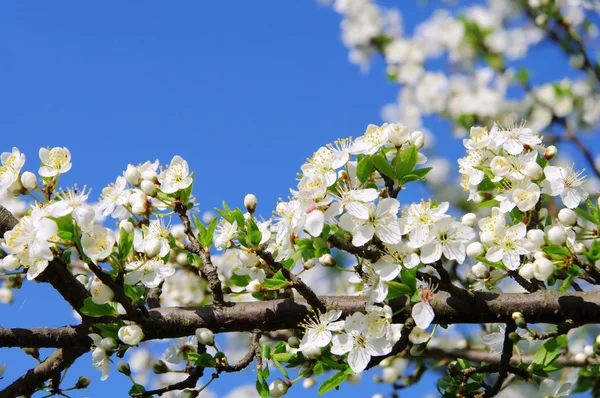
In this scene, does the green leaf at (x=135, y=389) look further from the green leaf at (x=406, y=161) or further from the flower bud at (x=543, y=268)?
the flower bud at (x=543, y=268)

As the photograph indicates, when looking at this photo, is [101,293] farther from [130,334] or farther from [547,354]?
[547,354]

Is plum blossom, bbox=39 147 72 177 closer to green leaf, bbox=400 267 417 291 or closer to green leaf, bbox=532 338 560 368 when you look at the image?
green leaf, bbox=400 267 417 291

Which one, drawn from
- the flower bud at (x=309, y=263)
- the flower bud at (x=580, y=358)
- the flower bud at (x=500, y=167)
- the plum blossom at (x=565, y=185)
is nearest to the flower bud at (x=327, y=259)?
the flower bud at (x=309, y=263)

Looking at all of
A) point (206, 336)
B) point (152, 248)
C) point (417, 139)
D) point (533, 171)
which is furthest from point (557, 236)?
point (152, 248)

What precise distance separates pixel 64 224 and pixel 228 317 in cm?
61

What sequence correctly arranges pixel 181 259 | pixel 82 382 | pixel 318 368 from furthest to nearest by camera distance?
pixel 181 259
pixel 82 382
pixel 318 368

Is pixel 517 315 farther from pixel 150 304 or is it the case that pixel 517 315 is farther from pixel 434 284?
pixel 150 304

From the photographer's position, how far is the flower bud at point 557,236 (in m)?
2.05

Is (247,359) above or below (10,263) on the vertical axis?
below

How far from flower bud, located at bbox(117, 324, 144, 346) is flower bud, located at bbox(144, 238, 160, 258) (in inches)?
9.1

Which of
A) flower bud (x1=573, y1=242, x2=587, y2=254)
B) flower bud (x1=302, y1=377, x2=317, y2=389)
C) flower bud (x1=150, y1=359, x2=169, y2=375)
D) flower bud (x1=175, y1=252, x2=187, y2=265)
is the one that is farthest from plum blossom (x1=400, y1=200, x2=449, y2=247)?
flower bud (x1=302, y1=377, x2=317, y2=389)

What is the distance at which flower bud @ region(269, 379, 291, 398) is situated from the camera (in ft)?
6.98

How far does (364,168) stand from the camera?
2156 millimetres

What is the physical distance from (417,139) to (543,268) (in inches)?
Answer: 23.2
